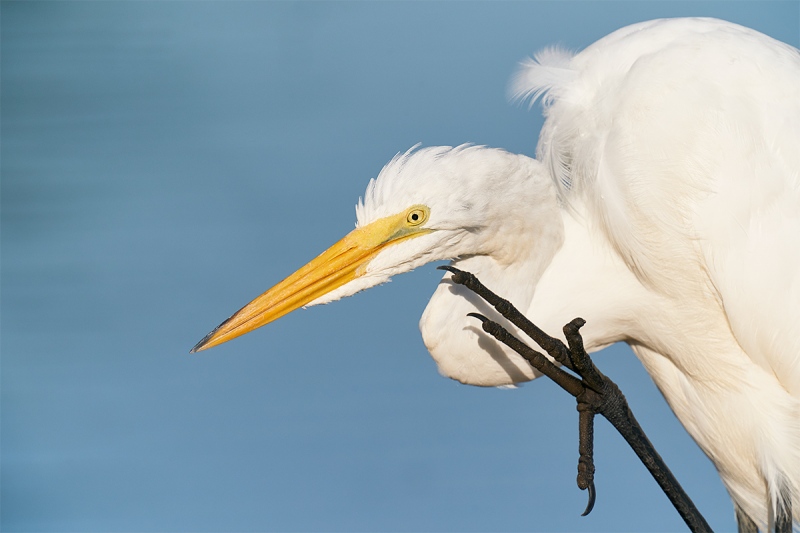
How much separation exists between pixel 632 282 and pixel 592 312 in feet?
0.42

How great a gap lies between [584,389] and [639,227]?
1.50ft

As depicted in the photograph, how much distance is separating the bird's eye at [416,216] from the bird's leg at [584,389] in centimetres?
14

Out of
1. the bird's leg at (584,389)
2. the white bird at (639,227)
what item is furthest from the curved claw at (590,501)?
the white bird at (639,227)

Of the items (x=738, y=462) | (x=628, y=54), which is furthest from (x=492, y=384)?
(x=628, y=54)

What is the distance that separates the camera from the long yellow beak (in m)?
2.09

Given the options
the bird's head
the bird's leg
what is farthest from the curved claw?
the bird's head

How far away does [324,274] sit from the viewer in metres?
2.17

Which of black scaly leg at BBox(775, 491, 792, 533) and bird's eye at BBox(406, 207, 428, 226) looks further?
black scaly leg at BBox(775, 491, 792, 533)

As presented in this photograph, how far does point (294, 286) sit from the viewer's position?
2207 millimetres

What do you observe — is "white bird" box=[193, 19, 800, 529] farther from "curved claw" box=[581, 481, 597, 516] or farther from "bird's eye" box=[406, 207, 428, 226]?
"curved claw" box=[581, 481, 597, 516]

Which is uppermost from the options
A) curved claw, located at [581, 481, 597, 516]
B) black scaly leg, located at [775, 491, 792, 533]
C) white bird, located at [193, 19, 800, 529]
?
white bird, located at [193, 19, 800, 529]

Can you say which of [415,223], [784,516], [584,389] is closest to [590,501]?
[584,389]

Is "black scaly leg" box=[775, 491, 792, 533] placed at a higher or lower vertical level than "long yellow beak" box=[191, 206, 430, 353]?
lower

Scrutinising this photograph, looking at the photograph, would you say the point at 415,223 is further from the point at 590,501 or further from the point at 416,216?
the point at 590,501
